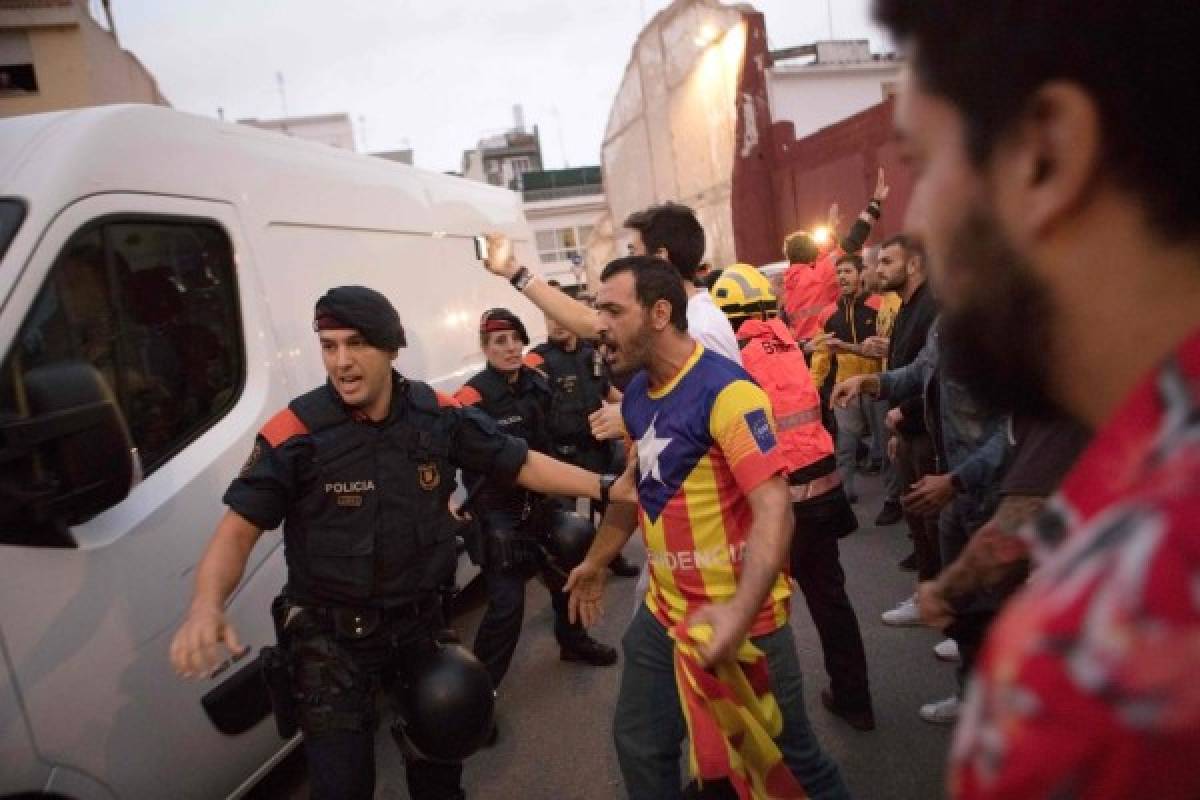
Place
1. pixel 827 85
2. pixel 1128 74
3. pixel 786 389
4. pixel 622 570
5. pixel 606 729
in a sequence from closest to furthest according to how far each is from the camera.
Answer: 1. pixel 1128 74
2. pixel 786 389
3. pixel 606 729
4. pixel 622 570
5. pixel 827 85

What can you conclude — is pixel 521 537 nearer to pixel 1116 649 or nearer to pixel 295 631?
pixel 295 631

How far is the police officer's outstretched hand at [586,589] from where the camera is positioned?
240 centimetres

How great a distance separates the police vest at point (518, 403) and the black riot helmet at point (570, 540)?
101 cm

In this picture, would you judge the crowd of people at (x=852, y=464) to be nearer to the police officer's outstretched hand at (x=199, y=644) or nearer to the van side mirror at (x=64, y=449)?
the police officer's outstretched hand at (x=199, y=644)

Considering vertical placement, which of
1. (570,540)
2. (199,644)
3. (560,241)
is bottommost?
(570,540)

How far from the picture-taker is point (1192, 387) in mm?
518

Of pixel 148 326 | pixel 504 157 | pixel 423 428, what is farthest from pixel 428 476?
pixel 504 157

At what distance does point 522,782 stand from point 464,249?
11.0 ft

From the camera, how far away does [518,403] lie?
424 cm

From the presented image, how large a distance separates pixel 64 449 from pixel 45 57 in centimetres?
1390

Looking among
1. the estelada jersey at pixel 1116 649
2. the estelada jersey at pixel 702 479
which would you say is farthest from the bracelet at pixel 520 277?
the estelada jersey at pixel 1116 649

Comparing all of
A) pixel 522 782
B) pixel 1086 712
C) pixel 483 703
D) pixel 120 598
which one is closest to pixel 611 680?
pixel 522 782

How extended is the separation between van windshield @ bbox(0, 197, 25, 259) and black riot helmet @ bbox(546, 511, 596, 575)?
2.11 metres

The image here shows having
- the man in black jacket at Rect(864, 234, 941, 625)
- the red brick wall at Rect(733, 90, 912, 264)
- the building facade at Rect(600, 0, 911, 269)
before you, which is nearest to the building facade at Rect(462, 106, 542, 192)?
the building facade at Rect(600, 0, 911, 269)
